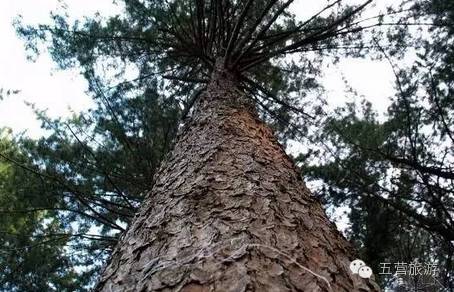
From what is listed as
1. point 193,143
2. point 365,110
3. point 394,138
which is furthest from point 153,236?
point 365,110

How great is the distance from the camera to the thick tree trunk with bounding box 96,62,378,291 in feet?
3.99

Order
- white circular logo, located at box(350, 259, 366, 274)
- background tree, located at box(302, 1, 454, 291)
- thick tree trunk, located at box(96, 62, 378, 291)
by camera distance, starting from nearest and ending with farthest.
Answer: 1. thick tree trunk, located at box(96, 62, 378, 291)
2. white circular logo, located at box(350, 259, 366, 274)
3. background tree, located at box(302, 1, 454, 291)

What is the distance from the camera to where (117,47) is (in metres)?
6.36

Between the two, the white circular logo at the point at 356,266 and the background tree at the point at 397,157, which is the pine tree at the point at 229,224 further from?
the background tree at the point at 397,157

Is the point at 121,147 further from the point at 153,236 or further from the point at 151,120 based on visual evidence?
the point at 153,236

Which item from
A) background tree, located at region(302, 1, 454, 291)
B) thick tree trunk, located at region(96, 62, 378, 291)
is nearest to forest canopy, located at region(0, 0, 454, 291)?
background tree, located at region(302, 1, 454, 291)

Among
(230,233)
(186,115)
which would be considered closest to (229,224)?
(230,233)

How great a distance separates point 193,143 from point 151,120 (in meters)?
3.96

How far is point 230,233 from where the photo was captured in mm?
1422

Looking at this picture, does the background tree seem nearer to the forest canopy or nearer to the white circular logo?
the forest canopy

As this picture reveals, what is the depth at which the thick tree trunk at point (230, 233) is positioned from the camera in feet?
3.99

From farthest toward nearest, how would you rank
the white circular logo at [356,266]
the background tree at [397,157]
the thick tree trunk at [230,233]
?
1. the background tree at [397,157]
2. the white circular logo at [356,266]
3. the thick tree trunk at [230,233]

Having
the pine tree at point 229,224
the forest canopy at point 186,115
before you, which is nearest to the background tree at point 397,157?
the forest canopy at point 186,115

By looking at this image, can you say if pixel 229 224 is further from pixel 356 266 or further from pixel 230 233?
pixel 356 266
